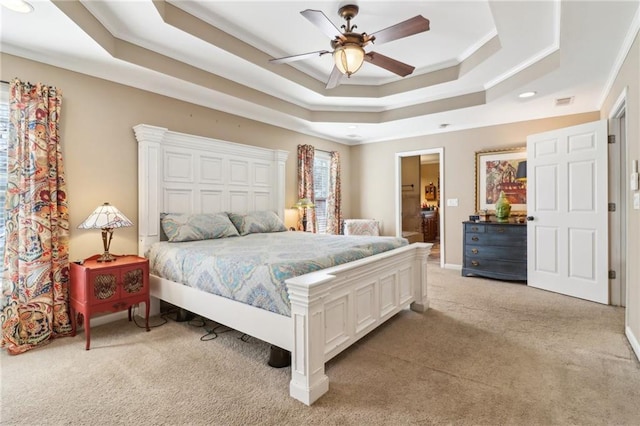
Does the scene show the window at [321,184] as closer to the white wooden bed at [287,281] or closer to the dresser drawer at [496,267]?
the white wooden bed at [287,281]

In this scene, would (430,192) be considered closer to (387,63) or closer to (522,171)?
(522,171)

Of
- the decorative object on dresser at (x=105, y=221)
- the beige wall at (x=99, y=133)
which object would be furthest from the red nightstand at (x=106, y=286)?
the beige wall at (x=99, y=133)

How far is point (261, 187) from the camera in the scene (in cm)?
470

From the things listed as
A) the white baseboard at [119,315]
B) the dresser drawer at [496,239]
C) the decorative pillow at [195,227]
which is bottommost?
the white baseboard at [119,315]

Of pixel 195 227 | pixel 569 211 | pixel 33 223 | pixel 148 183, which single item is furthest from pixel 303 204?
pixel 569 211

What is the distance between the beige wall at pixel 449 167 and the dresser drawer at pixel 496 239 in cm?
55

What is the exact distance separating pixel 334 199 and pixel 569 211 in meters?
3.61

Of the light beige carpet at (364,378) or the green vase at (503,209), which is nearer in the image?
the light beige carpet at (364,378)

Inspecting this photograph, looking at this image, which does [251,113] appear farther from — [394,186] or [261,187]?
[394,186]

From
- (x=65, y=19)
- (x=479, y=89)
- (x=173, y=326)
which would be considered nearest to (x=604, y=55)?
(x=479, y=89)

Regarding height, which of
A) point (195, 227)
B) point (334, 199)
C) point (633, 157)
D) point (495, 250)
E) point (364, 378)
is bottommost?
point (364, 378)

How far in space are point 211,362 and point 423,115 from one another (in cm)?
420

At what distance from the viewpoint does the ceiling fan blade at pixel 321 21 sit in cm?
212

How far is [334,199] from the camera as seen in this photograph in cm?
621
